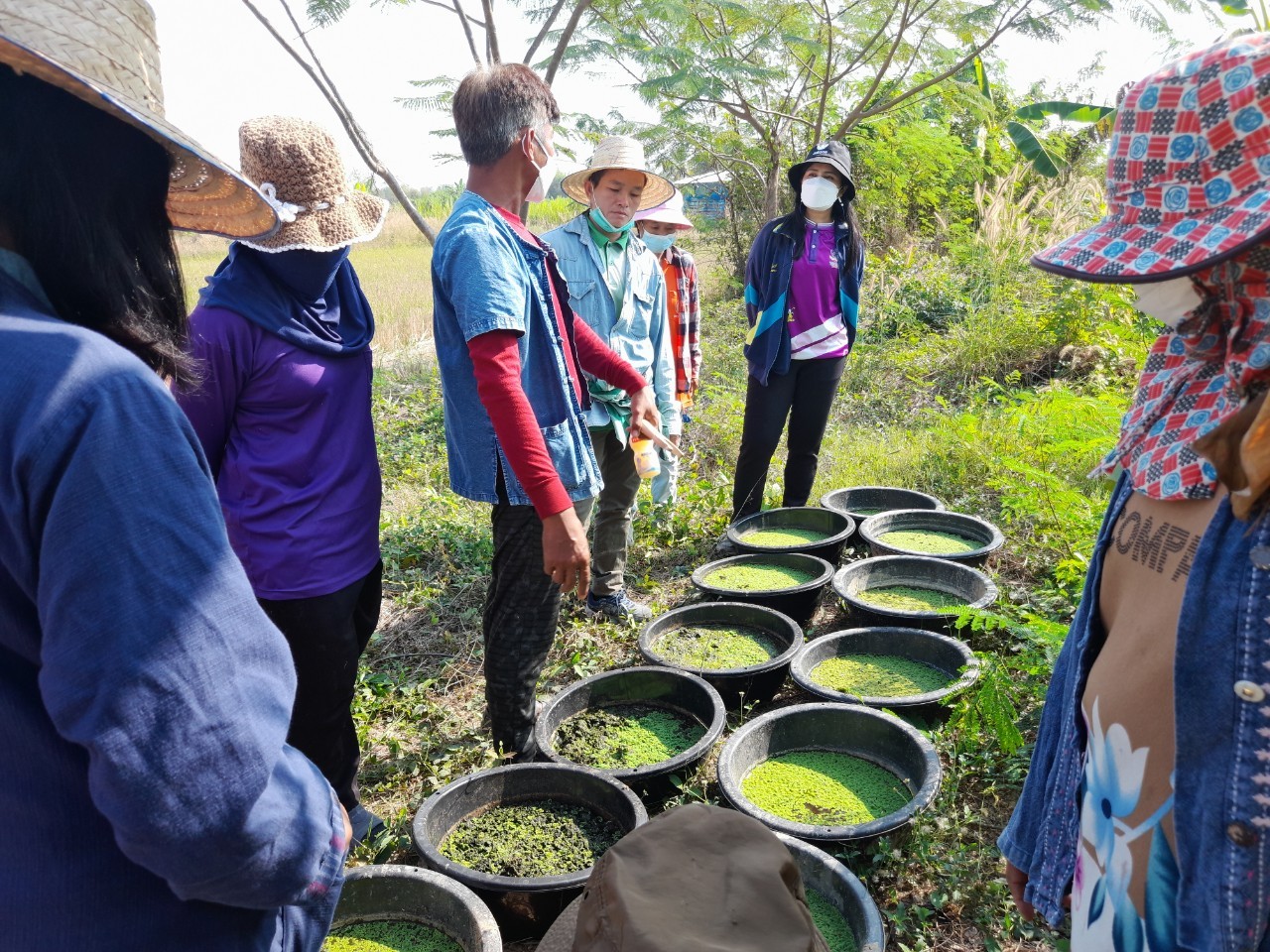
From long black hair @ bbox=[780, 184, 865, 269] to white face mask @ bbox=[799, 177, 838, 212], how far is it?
A: 0.27 feet

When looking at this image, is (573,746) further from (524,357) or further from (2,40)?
(2,40)

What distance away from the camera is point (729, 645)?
3.30m

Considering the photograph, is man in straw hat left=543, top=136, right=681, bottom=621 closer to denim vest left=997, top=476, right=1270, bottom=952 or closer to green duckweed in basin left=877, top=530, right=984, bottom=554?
green duckweed in basin left=877, top=530, right=984, bottom=554

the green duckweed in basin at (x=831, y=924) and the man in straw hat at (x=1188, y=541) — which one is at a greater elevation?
the man in straw hat at (x=1188, y=541)

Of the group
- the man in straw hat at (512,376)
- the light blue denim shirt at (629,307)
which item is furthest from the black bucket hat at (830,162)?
the man in straw hat at (512,376)

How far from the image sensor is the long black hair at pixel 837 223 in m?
4.11

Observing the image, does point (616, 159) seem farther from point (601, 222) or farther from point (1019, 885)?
point (1019, 885)

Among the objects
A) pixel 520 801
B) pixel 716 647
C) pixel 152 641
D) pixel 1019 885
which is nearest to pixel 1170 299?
pixel 1019 885

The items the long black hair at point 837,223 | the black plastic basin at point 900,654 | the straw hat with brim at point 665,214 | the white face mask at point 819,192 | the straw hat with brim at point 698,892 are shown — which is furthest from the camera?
the straw hat with brim at point 665,214

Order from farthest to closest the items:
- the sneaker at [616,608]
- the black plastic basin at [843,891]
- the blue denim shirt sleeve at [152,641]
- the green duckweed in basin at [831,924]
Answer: the sneaker at [616,608] < the green duckweed in basin at [831,924] < the black plastic basin at [843,891] < the blue denim shirt sleeve at [152,641]

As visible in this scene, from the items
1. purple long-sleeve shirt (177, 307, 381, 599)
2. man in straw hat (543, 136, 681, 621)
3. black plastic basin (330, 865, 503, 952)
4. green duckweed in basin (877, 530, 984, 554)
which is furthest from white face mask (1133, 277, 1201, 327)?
green duckweed in basin (877, 530, 984, 554)

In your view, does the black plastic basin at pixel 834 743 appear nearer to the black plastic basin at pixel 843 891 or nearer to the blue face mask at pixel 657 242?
the black plastic basin at pixel 843 891

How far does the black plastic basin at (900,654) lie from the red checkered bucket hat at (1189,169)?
1912mm

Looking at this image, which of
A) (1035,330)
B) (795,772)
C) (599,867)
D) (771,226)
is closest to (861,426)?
(1035,330)
